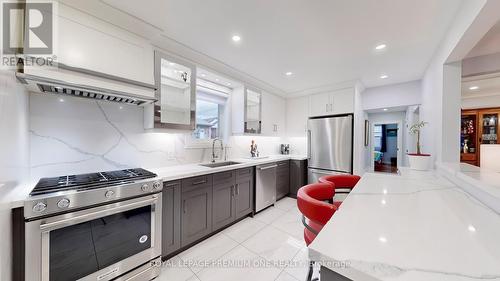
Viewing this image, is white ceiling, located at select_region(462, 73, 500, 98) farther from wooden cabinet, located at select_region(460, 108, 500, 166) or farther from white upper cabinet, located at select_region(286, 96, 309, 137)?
white upper cabinet, located at select_region(286, 96, 309, 137)

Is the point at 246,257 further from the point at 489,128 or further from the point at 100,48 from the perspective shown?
the point at 489,128

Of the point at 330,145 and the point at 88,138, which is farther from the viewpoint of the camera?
the point at 330,145

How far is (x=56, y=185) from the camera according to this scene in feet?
4.35

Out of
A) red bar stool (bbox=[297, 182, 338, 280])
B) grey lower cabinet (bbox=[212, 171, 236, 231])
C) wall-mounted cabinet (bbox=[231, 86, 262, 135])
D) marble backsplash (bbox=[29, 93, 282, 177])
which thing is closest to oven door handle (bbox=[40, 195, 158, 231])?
marble backsplash (bbox=[29, 93, 282, 177])

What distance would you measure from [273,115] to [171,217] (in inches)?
116

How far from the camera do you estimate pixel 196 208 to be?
2.09m

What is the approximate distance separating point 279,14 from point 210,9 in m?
0.64

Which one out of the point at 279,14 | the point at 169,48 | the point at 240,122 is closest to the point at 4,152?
the point at 169,48

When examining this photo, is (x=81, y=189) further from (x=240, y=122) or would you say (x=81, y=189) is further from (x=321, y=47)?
(x=321, y=47)

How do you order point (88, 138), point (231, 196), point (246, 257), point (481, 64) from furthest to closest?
point (231, 196), point (481, 64), point (246, 257), point (88, 138)

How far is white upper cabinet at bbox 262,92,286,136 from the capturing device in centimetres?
380

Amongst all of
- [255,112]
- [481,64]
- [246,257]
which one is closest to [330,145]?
[255,112]

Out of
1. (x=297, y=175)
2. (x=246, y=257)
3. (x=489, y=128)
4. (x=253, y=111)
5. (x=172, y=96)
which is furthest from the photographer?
(x=489, y=128)

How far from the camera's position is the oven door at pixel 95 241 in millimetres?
1155
